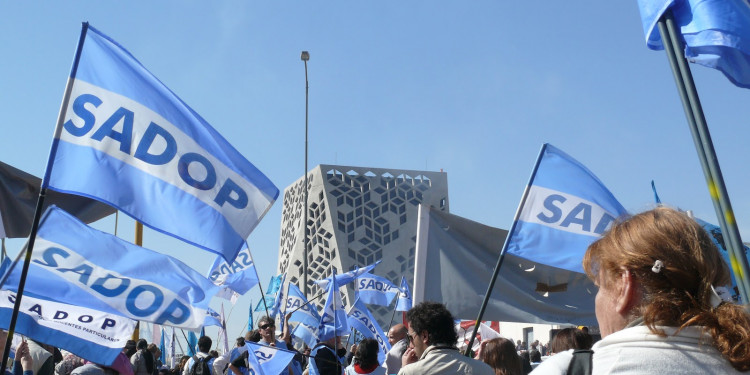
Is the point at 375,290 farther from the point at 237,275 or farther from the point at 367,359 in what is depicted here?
the point at 367,359

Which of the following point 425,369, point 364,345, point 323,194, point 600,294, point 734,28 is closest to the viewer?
point 600,294

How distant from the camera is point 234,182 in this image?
554cm

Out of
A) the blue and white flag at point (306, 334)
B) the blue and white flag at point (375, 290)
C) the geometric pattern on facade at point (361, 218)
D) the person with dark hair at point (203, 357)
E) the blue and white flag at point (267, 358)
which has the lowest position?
the blue and white flag at point (267, 358)

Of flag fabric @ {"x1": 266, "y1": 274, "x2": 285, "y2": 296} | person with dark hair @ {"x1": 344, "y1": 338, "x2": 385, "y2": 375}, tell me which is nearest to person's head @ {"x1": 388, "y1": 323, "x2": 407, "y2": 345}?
person with dark hair @ {"x1": 344, "y1": 338, "x2": 385, "y2": 375}

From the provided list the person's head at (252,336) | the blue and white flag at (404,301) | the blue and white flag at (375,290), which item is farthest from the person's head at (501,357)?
the blue and white flag at (375,290)

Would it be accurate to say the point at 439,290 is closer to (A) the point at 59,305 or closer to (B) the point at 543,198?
(B) the point at 543,198

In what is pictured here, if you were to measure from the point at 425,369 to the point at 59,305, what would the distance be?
10.9 ft

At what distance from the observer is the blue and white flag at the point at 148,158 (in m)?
4.97

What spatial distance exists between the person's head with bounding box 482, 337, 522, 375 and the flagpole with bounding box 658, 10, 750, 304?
163cm

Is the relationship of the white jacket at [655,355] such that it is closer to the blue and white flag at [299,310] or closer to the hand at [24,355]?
the hand at [24,355]

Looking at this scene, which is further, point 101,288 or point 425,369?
point 101,288

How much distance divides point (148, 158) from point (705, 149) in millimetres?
3479

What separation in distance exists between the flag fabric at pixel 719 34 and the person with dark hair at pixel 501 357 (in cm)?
211

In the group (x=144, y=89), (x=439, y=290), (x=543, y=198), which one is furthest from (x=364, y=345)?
(x=144, y=89)
